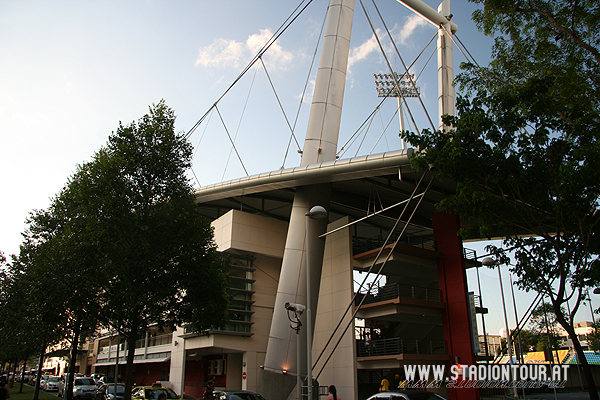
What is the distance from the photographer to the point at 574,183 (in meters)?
12.5

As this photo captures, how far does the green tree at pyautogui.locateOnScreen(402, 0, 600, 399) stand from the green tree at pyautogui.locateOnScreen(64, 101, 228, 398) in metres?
9.24

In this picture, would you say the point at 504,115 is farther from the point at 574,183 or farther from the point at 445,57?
the point at 445,57

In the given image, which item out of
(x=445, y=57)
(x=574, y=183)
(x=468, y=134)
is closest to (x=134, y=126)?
(x=468, y=134)

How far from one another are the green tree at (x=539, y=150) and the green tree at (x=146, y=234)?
924 centimetres

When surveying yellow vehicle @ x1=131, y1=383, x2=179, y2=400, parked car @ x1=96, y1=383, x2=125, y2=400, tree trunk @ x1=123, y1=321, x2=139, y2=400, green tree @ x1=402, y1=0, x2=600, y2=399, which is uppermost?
green tree @ x1=402, y1=0, x2=600, y2=399

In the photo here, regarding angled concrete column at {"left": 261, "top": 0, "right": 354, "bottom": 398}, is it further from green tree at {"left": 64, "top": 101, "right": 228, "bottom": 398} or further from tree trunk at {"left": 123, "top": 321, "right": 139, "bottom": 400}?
tree trunk at {"left": 123, "top": 321, "right": 139, "bottom": 400}

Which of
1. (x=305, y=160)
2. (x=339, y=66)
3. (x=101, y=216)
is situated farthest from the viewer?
(x=339, y=66)

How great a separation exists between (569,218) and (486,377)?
41.4 ft

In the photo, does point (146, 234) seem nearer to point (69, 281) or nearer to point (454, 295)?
point (69, 281)

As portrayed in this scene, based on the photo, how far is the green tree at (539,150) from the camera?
532 inches

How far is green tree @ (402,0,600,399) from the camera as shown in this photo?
44.3ft

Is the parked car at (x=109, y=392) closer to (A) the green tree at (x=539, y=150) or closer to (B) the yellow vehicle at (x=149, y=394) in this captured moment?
(B) the yellow vehicle at (x=149, y=394)

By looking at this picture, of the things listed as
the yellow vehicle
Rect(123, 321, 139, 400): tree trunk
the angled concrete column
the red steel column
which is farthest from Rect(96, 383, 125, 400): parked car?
the red steel column

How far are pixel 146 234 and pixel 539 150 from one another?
13.7 m
